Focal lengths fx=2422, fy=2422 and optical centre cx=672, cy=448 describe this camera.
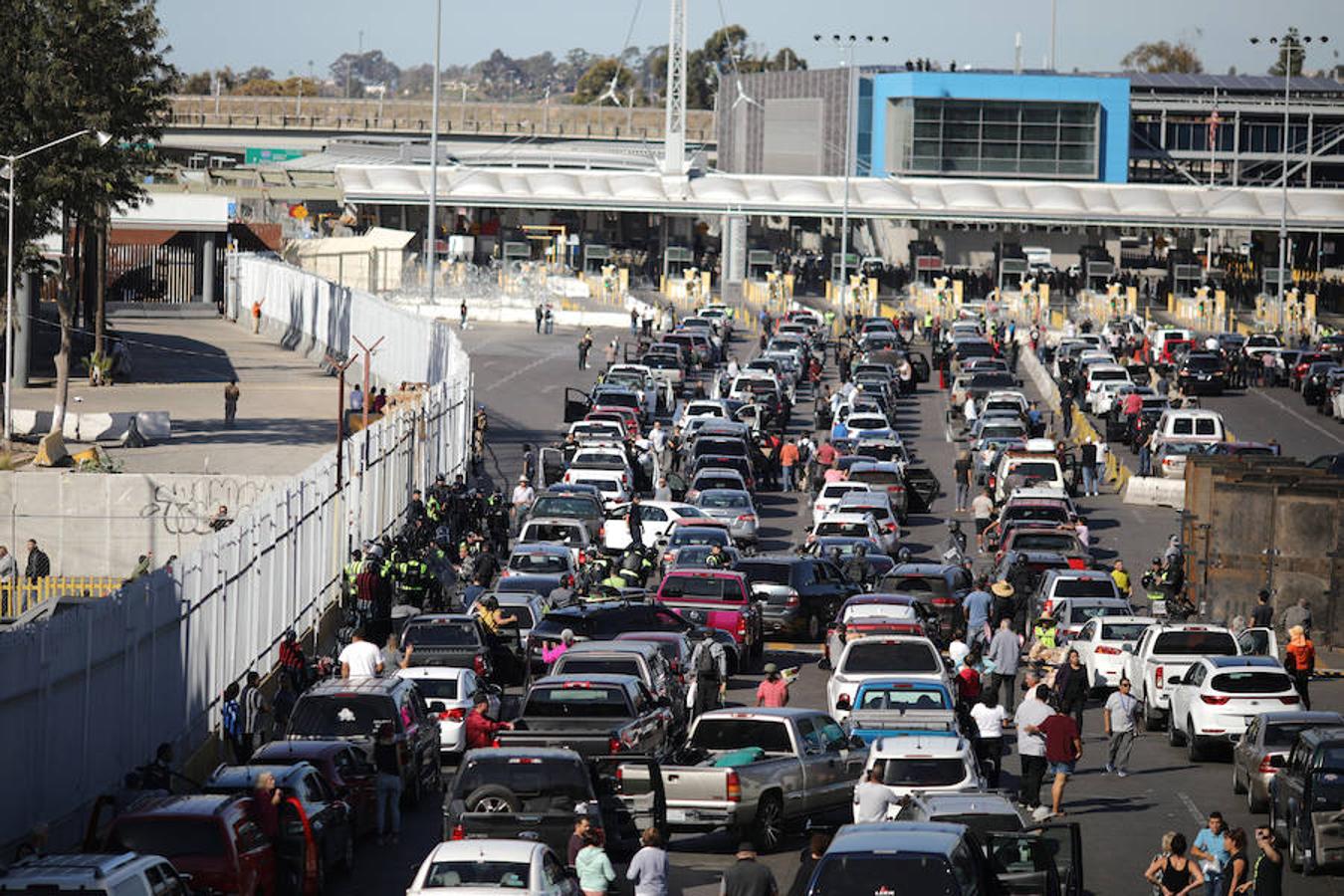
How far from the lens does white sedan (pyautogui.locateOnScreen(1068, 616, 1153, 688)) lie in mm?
31312

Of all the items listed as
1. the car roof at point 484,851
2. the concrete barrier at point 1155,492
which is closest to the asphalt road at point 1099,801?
the concrete barrier at point 1155,492

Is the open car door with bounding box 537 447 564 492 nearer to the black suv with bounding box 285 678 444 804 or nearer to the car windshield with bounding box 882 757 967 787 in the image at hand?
the black suv with bounding box 285 678 444 804

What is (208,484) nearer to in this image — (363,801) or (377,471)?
(377,471)

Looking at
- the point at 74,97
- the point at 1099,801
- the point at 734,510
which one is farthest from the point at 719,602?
the point at 74,97

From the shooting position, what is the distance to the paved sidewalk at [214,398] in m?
56.7

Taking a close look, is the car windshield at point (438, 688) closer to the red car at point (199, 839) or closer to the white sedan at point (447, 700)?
the white sedan at point (447, 700)

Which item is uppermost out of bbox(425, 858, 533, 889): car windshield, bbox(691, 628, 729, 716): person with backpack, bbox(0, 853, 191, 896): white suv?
bbox(0, 853, 191, 896): white suv

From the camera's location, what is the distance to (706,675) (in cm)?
2898

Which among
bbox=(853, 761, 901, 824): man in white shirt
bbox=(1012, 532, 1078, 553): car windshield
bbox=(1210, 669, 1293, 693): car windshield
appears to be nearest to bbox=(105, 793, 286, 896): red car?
bbox=(853, 761, 901, 824): man in white shirt

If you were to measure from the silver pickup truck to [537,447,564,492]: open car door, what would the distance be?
27641 mm

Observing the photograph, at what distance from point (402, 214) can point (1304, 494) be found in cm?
10561

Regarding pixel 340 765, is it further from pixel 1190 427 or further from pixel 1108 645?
pixel 1190 427

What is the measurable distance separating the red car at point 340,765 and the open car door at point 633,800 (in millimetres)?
2292

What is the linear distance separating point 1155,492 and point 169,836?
37.7 meters
